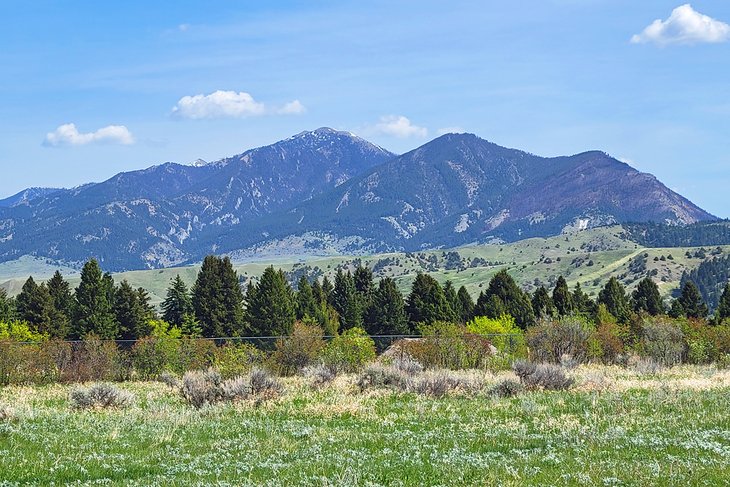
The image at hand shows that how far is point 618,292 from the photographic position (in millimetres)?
77562

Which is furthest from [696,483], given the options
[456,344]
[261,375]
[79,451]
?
[456,344]

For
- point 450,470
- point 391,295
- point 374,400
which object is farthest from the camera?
point 391,295

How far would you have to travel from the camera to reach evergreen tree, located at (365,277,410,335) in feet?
215

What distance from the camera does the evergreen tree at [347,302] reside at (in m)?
67.5

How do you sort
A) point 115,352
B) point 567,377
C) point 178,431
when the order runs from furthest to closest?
point 115,352 → point 567,377 → point 178,431

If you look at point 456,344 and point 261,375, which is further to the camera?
point 456,344

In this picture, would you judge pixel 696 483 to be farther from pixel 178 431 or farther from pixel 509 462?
pixel 178 431

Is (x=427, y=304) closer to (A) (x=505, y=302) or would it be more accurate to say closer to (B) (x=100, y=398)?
(A) (x=505, y=302)

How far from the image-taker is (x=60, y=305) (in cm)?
6144

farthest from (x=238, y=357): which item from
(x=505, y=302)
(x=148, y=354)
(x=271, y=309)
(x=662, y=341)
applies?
(x=505, y=302)

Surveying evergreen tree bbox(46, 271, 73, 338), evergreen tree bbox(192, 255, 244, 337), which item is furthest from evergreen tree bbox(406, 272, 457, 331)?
evergreen tree bbox(46, 271, 73, 338)

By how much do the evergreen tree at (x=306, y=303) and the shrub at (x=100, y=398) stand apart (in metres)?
41.4

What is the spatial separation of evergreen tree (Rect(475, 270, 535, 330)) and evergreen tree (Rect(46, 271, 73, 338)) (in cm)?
3555

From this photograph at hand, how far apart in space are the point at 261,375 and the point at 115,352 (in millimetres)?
15157
